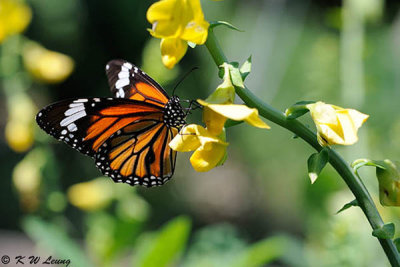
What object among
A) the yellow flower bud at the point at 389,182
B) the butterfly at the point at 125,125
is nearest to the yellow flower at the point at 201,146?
the yellow flower bud at the point at 389,182

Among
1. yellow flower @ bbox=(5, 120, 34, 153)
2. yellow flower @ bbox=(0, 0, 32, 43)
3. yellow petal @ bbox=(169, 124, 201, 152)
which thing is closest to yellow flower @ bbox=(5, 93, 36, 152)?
yellow flower @ bbox=(5, 120, 34, 153)

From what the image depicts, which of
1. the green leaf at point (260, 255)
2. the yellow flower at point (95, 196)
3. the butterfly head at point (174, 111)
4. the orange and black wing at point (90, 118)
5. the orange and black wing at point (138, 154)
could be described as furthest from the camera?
the yellow flower at point (95, 196)

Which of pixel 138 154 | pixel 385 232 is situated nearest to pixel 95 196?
pixel 138 154

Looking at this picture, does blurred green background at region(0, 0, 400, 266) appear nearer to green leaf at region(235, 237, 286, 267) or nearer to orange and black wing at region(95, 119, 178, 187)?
green leaf at region(235, 237, 286, 267)

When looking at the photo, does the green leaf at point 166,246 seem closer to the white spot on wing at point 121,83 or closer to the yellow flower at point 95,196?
the yellow flower at point 95,196

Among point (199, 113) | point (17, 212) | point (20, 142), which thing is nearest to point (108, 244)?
point (20, 142)

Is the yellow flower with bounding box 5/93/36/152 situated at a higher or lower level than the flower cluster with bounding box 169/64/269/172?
lower
